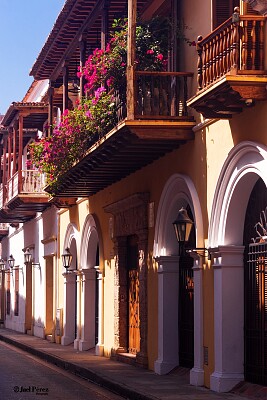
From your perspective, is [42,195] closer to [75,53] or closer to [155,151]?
[75,53]

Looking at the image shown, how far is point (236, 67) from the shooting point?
12.2 meters

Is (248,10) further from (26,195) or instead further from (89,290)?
(26,195)

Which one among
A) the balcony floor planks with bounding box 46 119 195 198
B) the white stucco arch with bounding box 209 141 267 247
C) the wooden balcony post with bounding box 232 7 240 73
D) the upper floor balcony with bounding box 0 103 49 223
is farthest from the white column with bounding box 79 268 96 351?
the wooden balcony post with bounding box 232 7 240 73

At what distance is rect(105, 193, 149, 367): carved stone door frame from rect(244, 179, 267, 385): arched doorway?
4689mm

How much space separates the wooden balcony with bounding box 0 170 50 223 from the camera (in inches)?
1188

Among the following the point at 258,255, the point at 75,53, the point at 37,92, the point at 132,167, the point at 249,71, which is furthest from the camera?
the point at 37,92

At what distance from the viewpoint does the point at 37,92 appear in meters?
34.6

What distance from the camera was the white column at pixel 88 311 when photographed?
80.7ft

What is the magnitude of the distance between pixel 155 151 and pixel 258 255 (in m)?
3.95

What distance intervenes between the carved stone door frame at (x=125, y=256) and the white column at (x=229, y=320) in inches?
177

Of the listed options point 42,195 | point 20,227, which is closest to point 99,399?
point 42,195

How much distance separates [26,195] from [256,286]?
1712cm

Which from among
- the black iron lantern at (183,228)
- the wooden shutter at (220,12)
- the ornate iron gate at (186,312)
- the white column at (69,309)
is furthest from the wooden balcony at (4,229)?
the wooden shutter at (220,12)

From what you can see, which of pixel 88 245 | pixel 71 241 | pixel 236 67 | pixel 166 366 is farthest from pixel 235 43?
pixel 71 241
